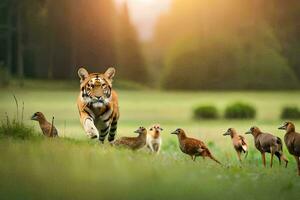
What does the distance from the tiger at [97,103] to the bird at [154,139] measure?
20 cm

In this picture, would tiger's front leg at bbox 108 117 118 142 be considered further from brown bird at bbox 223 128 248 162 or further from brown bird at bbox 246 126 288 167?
brown bird at bbox 246 126 288 167

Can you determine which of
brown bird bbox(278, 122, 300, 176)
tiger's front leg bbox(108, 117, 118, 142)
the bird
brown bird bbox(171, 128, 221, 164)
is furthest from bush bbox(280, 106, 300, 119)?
tiger's front leg bbox(108, 117, 118, 142)

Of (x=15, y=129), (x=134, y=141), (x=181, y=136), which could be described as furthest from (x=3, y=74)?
(x=181, y=136)

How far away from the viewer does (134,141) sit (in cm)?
673

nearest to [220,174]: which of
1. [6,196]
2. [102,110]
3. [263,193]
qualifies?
[263,193]

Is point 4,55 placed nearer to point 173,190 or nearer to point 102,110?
point 102,110

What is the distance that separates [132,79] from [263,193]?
0.95 metres

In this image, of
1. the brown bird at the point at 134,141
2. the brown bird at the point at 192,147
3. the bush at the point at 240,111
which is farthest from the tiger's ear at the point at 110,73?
the bush at the point at 240,111

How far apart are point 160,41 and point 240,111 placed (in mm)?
586

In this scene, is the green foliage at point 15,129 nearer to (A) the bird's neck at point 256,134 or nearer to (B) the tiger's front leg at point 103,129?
(B) the tiger's front leg at point 103,129

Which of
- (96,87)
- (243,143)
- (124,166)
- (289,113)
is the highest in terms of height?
(96,87)

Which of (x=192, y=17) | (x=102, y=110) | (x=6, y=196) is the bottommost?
(x=6, y=196)

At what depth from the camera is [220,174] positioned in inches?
262

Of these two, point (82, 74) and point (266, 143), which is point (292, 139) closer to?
point (266, 143)
